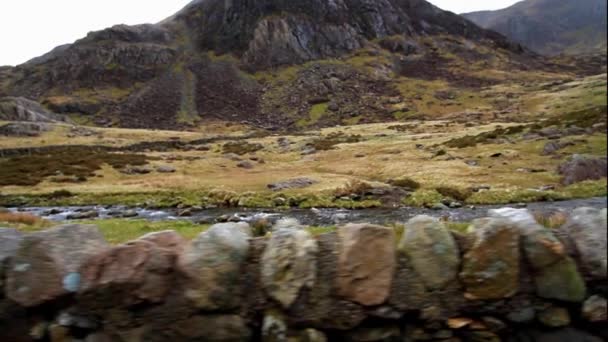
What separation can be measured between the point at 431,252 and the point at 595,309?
2286 mm

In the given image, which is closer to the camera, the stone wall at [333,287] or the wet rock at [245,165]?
the stone wall at [333,287]

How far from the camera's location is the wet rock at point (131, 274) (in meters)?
6.23

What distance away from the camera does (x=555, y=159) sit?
36.2 metres

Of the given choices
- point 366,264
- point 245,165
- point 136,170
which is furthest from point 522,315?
point 136,170

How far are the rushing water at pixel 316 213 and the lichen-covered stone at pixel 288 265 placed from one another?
19.6 meters

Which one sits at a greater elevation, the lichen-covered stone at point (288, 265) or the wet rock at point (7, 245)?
the wet rock at point (7, 245)

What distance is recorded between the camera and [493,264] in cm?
602

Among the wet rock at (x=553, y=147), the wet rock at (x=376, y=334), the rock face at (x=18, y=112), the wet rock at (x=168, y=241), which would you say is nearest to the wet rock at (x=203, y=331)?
the wet rock at (x=168, y=241)

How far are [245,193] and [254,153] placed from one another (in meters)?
44.5

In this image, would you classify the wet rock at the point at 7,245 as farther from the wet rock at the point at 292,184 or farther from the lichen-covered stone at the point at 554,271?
the wet rock at the point at 292,184

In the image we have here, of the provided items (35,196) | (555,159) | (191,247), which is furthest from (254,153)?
(191,247)

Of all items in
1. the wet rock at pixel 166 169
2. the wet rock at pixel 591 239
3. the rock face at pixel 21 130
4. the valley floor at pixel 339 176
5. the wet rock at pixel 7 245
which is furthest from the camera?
the rock face at pixel 21 130

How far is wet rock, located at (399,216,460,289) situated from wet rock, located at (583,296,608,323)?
1.77m

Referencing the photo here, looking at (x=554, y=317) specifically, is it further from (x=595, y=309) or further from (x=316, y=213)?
(x=316, y=213)
